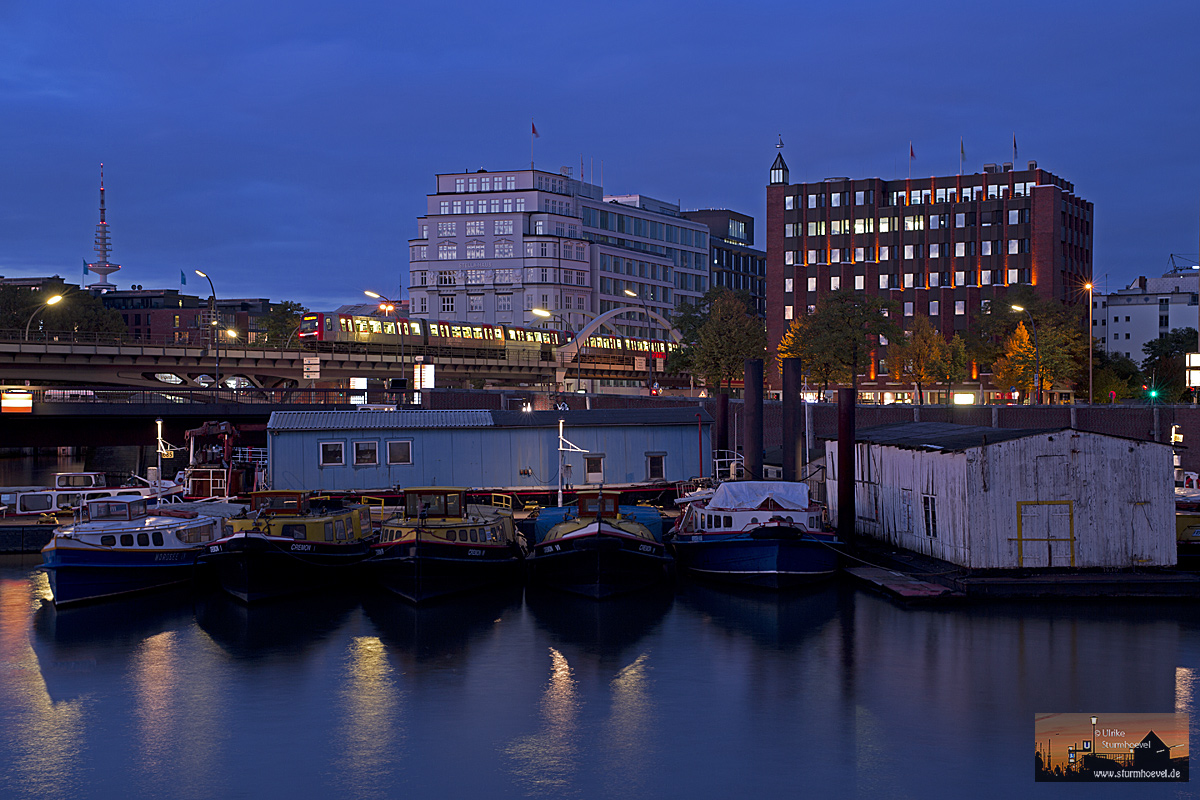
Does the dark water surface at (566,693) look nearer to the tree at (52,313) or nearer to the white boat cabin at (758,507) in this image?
the white boat cabin at (758,507)

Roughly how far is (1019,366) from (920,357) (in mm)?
12618

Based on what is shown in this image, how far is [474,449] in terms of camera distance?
48625mm

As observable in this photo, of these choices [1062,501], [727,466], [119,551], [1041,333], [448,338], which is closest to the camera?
[1062,501]

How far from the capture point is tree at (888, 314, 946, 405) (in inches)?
4505

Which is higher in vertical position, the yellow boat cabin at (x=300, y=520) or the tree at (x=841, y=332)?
the tree at (x=841, y=332)

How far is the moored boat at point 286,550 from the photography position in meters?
36.0

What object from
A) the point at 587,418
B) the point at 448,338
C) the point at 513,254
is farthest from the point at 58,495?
the point at 513,254

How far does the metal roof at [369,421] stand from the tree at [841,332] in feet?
215

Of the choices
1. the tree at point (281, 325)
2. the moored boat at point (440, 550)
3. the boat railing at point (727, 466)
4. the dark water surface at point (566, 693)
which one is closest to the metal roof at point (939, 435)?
the dark water surface at point (566, 693)

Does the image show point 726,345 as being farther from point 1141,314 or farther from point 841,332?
point 1141,314

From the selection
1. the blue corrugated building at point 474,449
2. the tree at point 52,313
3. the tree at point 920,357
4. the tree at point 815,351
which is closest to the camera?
the blue corrugated building at point 474,449

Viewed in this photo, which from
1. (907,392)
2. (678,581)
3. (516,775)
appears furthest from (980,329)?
(516,775)

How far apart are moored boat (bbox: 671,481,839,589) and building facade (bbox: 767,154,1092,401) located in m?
108

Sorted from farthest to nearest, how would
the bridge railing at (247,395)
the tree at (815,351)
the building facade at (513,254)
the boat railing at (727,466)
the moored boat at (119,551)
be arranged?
the building facade at (513,254) → the tree at (815,351) → the bridge railing at (247,395) → the boat railing at (727,466) → the moored boat at (119,551)
